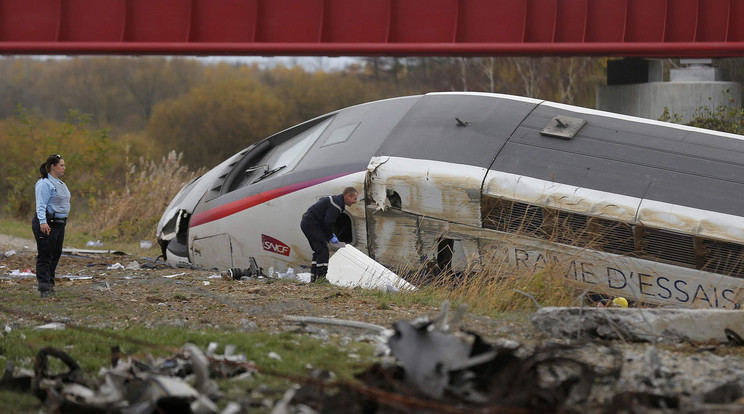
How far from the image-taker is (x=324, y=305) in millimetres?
7930

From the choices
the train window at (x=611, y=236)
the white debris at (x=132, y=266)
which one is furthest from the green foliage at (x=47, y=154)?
the train window at (x=611, y=236)

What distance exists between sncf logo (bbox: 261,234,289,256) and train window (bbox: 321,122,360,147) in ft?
4.65

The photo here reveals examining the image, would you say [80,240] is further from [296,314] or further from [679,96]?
[679,96]

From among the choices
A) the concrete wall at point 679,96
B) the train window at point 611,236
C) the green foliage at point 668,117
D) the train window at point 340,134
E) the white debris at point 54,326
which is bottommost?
the white debris at point 54,326

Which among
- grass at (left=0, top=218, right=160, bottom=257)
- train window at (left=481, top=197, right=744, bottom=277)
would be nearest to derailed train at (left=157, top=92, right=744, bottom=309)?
train window at (left=481, top=197, right=744, bottom=277)

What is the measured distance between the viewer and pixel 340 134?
1086cm

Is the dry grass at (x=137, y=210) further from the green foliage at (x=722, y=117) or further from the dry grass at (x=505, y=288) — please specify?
the green foliage at (x=722, y=117)

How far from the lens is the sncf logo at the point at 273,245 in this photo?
1081 centimetres

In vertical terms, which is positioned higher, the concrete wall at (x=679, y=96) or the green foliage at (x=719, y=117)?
the concrete wall at (x=679, y=96)

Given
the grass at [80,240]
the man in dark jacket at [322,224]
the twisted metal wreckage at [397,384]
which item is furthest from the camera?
the grass at [80,240]

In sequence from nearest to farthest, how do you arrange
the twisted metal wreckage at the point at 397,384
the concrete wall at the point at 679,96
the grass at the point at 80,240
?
the twisted metal wreckage at the point at 397,384 → the concrete wall at the point at 679,96 → the grass at the point at 80,240

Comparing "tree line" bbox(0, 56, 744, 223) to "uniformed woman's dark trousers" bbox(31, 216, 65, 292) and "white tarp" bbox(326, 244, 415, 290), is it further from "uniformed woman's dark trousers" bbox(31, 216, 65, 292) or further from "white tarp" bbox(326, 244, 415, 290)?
"white tarp" bbox(326, 244, 415, 290)

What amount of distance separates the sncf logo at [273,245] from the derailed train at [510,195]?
0.02 meters

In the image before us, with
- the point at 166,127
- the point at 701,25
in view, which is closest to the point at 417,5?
the point at 701,25
